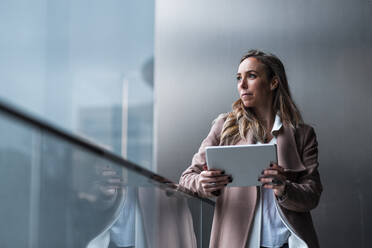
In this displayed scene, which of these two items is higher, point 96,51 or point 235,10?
point 96,51

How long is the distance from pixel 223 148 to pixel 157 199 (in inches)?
12.7

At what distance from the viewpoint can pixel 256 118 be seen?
2.33 metres

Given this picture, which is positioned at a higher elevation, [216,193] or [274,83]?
[274,83]

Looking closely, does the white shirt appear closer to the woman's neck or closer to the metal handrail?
the woman's neck

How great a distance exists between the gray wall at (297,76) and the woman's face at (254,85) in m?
1.36

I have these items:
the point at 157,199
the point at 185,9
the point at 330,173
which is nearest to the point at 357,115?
the point at 330,173

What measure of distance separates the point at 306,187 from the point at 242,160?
11.1 inches

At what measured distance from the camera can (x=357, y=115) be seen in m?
3.63

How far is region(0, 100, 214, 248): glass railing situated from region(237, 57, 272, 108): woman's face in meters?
0.73

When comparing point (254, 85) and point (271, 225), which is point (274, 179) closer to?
point (271, 225)

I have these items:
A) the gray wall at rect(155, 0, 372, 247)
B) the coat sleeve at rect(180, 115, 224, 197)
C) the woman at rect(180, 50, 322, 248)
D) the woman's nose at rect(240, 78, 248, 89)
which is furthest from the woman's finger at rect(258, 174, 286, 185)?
the gray wall at rect(155, 0, 372, 247)

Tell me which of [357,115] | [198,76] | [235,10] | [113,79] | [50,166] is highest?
[113,79]

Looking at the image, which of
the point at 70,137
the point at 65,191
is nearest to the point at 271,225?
the point at 65,191

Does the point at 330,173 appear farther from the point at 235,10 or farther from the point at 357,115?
the point at 235,10
